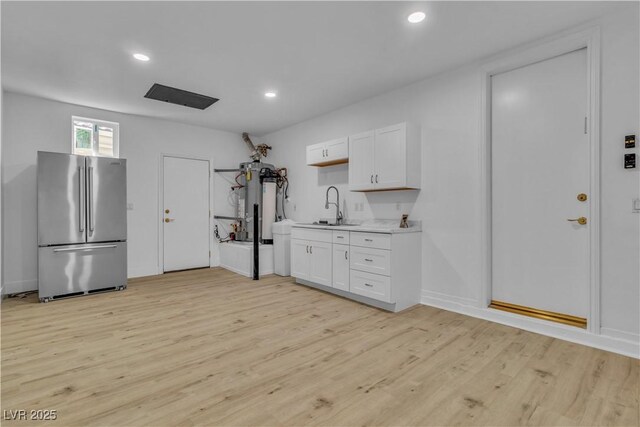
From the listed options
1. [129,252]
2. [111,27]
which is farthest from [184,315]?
[111,27]

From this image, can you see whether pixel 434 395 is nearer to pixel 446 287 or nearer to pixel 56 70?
pixel 446 287

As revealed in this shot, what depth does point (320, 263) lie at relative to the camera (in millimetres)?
4422

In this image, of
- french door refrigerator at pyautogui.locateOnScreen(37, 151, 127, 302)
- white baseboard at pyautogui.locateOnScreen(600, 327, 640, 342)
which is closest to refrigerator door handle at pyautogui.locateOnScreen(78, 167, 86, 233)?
french door refrigerator at pyautogui.locateOnScreen(37, 151, 127, 302)

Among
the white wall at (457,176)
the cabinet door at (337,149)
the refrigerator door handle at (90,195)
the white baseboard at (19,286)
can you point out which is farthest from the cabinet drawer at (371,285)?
the white baseboard at (19,286)

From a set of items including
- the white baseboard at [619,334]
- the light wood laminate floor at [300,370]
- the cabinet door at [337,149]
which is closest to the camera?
the light wood laminate floor at [300,370]

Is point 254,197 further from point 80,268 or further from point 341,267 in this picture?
point 80,268

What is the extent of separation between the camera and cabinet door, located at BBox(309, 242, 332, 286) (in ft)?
14.1

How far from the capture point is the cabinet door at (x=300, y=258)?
15.3ft

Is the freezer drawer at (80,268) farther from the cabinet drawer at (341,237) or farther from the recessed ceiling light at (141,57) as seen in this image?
the cabinet drawer at (341,237)

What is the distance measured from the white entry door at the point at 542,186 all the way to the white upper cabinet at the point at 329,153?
75.5 inches

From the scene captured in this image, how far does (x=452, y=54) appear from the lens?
10.6ft

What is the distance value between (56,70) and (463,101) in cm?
467

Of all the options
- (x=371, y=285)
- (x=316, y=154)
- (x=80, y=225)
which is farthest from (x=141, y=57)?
(x=371, y=285)

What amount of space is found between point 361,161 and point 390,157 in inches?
18.9
